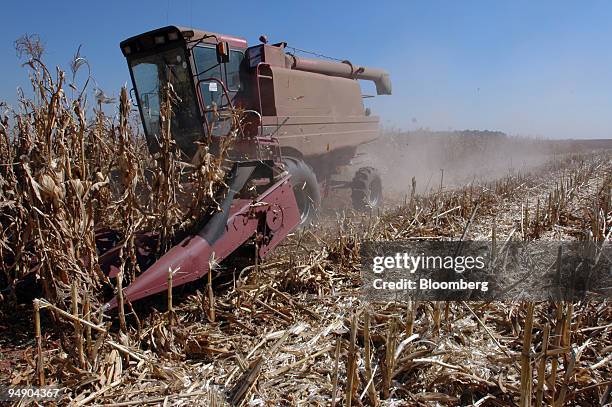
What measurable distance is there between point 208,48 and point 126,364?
12.0ft

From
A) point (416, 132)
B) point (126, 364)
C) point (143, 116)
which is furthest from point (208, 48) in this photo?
point (416, 132)

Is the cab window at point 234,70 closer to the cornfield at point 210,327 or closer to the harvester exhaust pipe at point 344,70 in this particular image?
the harvester exhaust pipe at point 344,70

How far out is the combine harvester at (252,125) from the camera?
8.84ft

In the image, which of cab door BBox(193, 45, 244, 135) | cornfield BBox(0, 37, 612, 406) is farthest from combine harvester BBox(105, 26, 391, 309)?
cornfield BBox(0, 37, 612, 406)

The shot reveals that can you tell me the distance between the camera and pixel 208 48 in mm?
4840

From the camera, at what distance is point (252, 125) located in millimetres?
4996

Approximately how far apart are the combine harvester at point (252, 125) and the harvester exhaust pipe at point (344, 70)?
0.02 m

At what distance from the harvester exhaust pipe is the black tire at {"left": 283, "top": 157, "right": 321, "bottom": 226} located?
211cm

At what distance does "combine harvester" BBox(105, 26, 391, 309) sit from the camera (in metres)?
2.70

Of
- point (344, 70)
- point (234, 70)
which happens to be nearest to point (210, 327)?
point (234, 70)

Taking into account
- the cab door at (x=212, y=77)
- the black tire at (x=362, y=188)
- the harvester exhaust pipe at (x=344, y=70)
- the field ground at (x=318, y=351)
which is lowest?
the field ground at (x=318, y=351)

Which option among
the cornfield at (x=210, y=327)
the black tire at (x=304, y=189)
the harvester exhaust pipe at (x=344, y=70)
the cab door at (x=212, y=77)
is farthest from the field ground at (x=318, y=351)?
the harvester exhaust pipe at (x=344, y=70)

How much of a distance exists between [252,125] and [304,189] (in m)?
0.98

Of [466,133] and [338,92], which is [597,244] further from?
[466,133]
